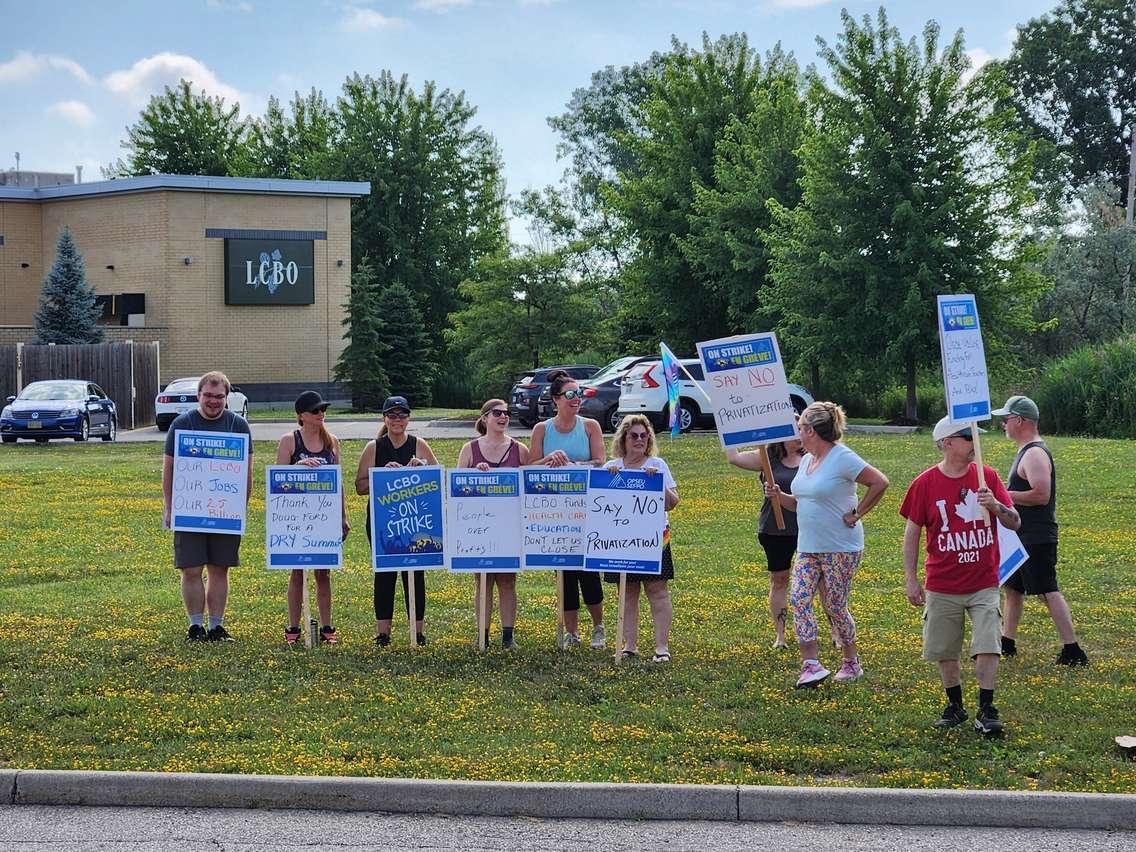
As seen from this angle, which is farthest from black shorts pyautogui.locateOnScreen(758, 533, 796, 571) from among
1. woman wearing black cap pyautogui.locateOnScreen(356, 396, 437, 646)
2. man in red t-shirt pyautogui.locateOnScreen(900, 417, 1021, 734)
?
woman wearing black cap pyautogui.locateOnScreen(356, 396, 437, 646)

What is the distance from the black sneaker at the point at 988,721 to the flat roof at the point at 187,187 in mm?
→ 43566

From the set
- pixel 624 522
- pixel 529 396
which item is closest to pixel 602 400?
pixel 529 396

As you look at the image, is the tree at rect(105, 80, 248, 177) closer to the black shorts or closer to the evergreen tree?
the evergreen tree

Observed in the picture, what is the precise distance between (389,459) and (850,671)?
11.8 feet

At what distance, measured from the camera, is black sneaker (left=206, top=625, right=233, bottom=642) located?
10198mm

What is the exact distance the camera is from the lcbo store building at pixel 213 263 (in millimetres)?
48531

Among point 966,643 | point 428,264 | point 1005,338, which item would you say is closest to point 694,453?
point 1005,338

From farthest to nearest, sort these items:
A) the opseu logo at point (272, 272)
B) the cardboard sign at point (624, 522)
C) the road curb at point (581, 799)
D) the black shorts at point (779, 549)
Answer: the opseu logo at point (272, 272)
the black shorts at point (779, 549)
the cardboard sign at point (624, 522)
the road curb at point (581, 799)

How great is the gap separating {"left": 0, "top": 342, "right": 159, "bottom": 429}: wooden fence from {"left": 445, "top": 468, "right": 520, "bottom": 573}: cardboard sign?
106 ft

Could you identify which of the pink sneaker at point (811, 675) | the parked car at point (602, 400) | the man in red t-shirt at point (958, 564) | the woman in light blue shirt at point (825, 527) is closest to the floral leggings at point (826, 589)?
the woman in light blue shirt at point (825, 527)

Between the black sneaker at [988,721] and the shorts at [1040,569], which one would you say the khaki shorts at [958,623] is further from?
the shorts at [1040,569]

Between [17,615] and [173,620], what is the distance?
52.1 inches

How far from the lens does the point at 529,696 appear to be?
8711mm

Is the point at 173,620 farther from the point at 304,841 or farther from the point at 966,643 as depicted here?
the point at 966,643
